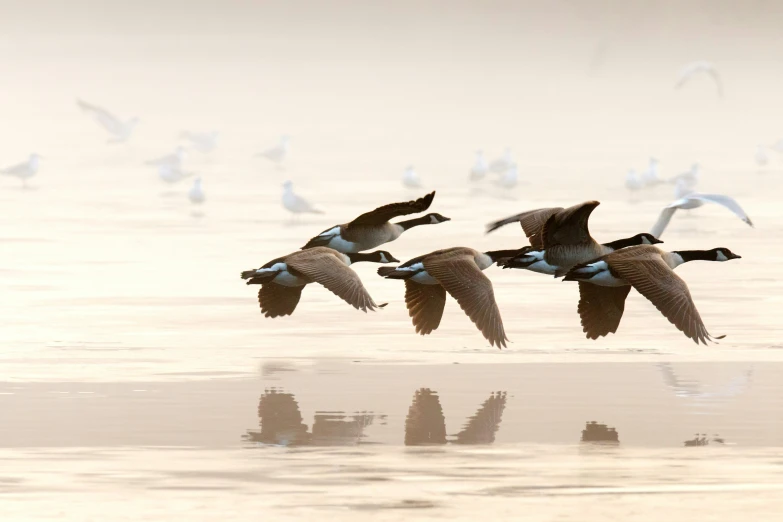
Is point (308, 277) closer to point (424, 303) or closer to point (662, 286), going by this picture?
point (424, 303)

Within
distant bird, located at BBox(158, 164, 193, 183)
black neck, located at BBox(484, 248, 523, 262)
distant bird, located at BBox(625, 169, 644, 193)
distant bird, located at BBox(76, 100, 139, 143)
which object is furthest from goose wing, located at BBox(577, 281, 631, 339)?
distant bird, located at BBox(76, 100, 139, 143)

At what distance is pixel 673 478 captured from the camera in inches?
489

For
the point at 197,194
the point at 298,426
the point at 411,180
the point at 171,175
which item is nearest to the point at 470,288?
the point at 298,426

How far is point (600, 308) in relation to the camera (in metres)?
16.3

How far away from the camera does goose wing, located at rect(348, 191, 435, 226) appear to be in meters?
15.2

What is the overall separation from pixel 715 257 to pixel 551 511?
5.39 m

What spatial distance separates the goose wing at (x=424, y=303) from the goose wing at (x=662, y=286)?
179 centimetres

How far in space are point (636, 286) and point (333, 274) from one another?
2361 millimetres

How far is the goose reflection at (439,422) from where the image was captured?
13.7m

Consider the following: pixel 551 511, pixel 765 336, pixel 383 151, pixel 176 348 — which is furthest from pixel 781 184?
pixel 551 511

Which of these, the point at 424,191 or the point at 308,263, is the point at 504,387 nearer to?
the point at 308,263

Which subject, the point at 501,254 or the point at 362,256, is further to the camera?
the point at 362,256

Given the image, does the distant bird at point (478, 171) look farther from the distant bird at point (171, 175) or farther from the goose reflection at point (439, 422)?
the goose reflection at point (439, 422)

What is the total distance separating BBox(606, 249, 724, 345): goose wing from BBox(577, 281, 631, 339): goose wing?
103 cm
